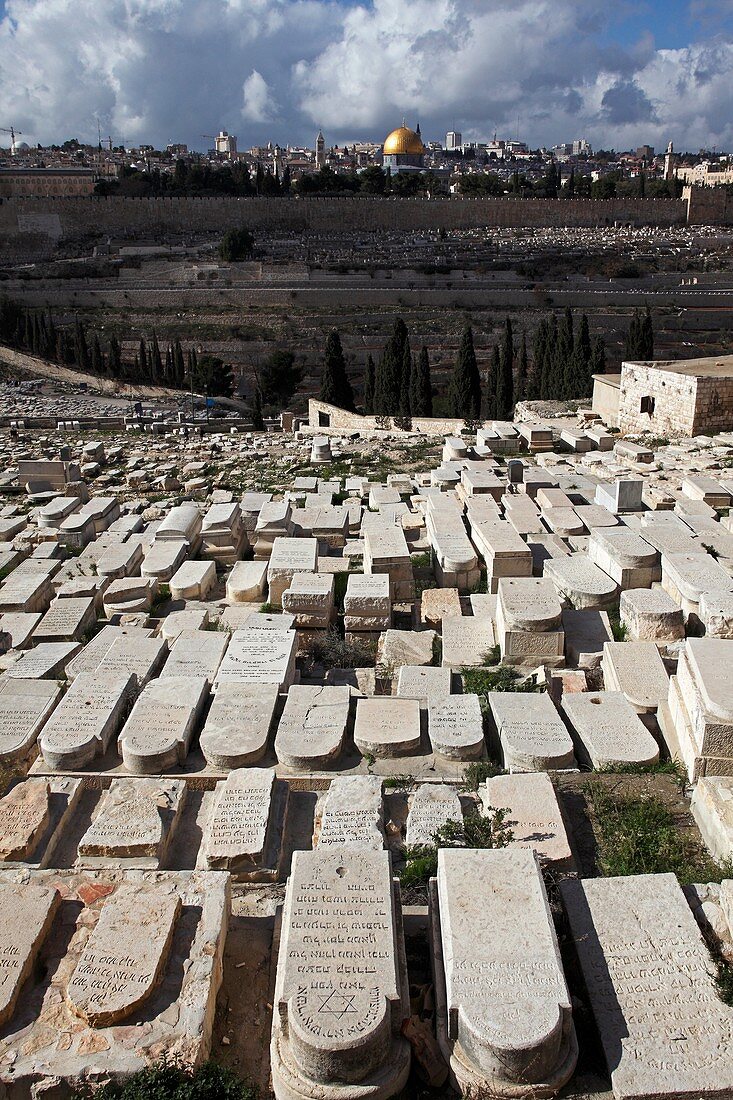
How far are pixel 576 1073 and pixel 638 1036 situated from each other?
0.25 metres

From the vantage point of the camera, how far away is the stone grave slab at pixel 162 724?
4781 mm

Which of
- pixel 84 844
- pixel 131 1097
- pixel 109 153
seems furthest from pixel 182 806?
pixel 109 153

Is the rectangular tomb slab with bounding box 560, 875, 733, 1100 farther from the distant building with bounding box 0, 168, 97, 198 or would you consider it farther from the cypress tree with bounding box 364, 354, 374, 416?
the distant building with bounding box 0, 168, 97, 198

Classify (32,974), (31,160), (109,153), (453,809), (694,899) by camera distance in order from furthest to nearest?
(109,153) < (31,160) < (453,809) < (694,899) < (32,974)

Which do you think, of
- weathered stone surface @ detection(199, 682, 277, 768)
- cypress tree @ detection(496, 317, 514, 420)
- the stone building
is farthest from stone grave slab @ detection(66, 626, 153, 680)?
cypress tree @ detection(496, 317, 514, 420)

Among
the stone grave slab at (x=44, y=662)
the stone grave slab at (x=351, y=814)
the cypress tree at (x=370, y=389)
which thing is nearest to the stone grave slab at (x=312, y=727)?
the stone grave slab at (x=351, y=814)

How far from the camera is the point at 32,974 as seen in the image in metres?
3.15

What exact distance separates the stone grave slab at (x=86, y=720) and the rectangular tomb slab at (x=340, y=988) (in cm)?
203

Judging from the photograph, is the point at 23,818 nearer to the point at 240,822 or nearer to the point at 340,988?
the point at 240,822

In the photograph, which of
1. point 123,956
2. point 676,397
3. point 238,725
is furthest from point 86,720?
point 676,397

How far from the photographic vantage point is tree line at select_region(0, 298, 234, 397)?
29422mm

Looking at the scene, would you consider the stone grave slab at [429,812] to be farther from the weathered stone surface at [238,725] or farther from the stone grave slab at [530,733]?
the weathered stone surface at [238,725]

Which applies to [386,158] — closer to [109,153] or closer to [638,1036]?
[109,153]

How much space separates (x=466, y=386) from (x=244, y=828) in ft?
67.1
